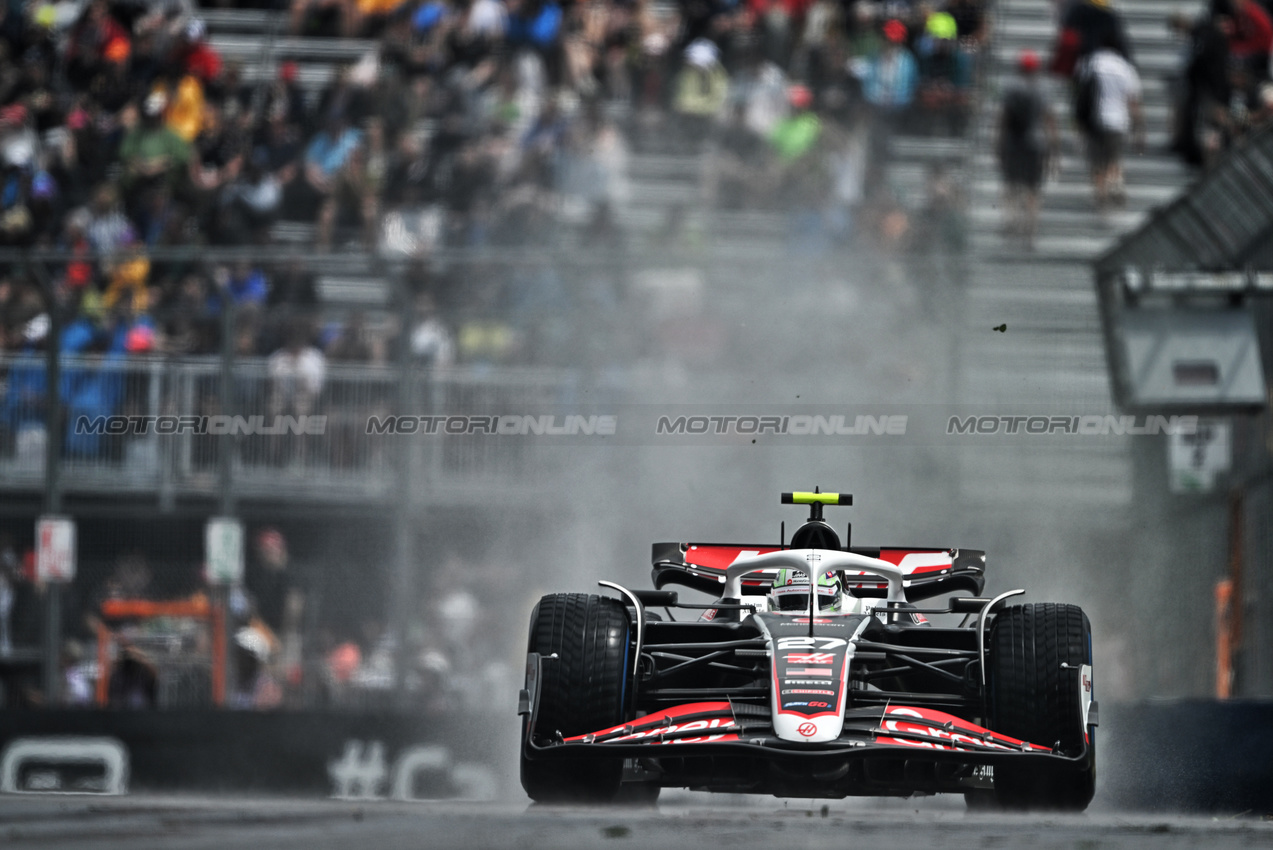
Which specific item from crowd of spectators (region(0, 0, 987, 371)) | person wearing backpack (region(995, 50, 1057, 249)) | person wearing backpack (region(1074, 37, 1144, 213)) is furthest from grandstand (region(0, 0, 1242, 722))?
person wearing backpack (region(1074, 37, 1144, 213))

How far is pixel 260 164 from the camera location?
1510 cm

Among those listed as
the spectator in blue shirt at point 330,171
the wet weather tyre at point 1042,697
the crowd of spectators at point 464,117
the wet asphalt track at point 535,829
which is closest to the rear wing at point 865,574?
the wet weather tyre at point 1042,697

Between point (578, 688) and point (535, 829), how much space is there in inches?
58.0

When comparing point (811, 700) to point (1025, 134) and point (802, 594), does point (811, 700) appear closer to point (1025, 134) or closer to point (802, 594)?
point (802, 594)

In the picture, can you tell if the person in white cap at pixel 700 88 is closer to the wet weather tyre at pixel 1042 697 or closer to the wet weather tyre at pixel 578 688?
the wet weather tyre at pixel 578 688

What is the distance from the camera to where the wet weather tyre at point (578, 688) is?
Result: 6.54 m

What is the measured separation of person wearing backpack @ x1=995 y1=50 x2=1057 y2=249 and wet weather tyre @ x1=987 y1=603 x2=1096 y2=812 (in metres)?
7.67

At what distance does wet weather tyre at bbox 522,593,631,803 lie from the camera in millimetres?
6539

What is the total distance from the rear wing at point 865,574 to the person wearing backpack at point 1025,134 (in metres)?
6.53

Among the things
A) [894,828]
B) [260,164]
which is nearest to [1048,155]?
[260,164]

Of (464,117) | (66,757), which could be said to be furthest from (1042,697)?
(464,117)

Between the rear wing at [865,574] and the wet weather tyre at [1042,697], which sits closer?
the wet weather tyre at [1042,697]

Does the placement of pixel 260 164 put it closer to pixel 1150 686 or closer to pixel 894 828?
pixel 1150 686

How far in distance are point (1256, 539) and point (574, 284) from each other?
4033 millimetres
